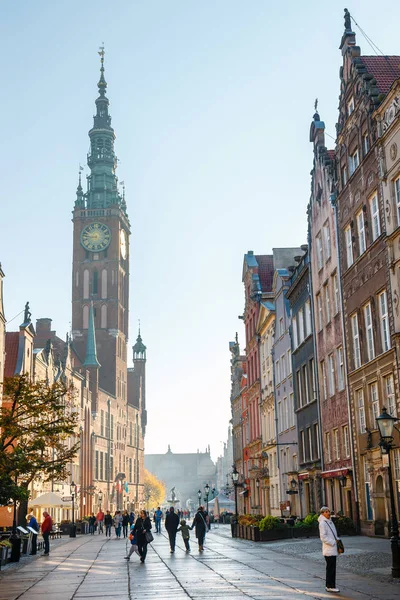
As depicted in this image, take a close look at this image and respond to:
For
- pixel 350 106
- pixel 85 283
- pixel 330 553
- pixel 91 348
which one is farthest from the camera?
pixel 85 283

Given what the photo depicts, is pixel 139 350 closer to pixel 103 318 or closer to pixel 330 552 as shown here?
pixel 103 318

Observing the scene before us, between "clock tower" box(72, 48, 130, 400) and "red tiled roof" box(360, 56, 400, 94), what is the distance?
82.3m

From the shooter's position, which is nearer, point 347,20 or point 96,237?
point 347,20

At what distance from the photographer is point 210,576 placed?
1922cm

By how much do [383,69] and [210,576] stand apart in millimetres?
22932

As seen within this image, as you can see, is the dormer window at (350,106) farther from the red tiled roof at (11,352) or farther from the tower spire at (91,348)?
the tower spire at (91,348)


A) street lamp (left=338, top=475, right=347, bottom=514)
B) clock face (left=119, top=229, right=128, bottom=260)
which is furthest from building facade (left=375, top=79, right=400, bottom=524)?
clock face (left=119, top=229, right=128, bottom=260)

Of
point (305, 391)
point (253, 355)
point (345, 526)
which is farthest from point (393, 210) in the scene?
point (253, 355)

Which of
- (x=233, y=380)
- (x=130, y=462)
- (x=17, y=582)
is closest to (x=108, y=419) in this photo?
(x=130, y=462)

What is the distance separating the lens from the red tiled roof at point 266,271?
60.2 metres

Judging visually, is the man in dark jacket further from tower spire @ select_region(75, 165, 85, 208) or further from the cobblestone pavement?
tower spire @ select_region(75, 165, 85, 208)

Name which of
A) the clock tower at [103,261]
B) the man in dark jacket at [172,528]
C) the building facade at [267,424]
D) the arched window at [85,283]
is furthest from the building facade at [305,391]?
the arched window at [85,283]

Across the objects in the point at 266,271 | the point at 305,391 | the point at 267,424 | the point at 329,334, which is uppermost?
the point at 266,271

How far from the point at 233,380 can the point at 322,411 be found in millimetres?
42346
